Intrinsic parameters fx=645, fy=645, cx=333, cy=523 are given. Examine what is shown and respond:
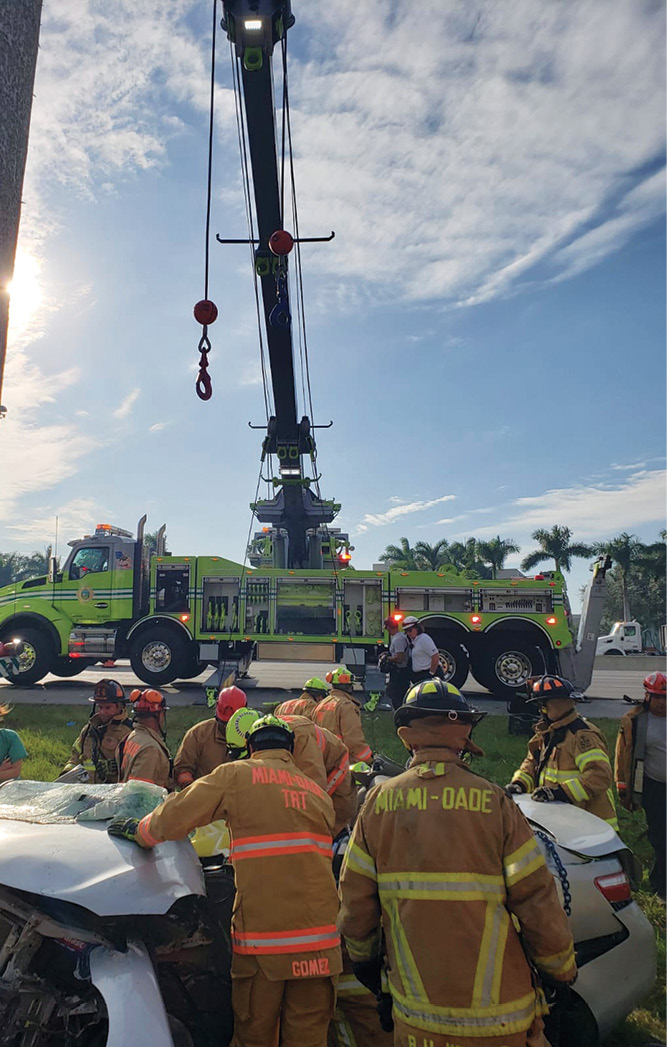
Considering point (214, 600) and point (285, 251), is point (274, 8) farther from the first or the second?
point (214, 600)

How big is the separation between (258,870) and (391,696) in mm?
7092

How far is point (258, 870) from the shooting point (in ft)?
7.94

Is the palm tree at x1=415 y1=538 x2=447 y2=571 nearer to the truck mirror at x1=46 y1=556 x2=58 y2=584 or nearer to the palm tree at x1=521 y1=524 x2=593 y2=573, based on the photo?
the palm tree at x1=521 y1=524 x2=593 y2=573

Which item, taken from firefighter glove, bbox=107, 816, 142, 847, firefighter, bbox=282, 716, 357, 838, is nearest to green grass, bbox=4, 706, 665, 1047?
firefighter, bbox=282, 716, 357, 838

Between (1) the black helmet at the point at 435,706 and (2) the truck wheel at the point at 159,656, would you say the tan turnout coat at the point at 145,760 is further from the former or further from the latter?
(2) the truck wheel at the point at 159,656

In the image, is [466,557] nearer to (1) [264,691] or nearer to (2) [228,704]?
(1) [264,691]

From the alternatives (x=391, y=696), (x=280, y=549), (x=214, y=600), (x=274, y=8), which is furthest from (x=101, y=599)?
(x=274, y=8)

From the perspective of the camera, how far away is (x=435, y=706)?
2205 mm

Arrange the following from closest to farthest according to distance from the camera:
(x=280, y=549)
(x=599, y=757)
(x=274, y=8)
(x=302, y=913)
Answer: (x=302, y=913), (x=599, y=757), (x=274, y=8), (x=280, y=549)

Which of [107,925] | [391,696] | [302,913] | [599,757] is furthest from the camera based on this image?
[391,696]

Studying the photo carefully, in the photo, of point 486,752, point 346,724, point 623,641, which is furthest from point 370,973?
point 623,641

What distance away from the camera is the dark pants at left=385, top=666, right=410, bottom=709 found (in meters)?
A: 9.13

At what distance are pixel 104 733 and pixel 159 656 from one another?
21.3 ft

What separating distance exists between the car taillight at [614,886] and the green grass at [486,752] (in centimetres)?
34
